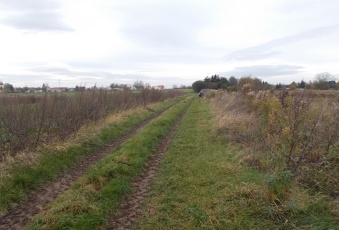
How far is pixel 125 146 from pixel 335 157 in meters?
5.81

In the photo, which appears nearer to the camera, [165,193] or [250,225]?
[250,225]

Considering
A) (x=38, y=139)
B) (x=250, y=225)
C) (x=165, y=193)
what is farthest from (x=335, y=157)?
(x=38, y=139)

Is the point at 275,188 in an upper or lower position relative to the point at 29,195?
upper

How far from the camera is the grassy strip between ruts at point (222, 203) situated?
3.96 m

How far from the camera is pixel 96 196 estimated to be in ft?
16.4

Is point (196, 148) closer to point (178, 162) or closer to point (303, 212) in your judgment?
point (178, 162)

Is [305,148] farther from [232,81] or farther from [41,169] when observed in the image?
[232,81]

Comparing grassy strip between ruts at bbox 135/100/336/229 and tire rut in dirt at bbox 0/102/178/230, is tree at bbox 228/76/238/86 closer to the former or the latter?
grassy strip between ruts at bbox 135/100/336/229

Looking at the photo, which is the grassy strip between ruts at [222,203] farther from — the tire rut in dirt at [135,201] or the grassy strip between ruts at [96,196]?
the grassy strip between ruts at [96,196]

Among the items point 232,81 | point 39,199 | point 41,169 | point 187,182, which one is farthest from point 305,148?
point 232,81

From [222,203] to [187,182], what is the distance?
1.31m

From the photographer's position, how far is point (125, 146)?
880 centimetres

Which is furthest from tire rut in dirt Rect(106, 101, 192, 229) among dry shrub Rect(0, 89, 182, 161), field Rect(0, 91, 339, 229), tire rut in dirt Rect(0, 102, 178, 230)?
dry shrub Rect(0, 89, 182, 161)

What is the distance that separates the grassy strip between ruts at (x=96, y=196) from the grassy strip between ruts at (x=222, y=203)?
61cm
